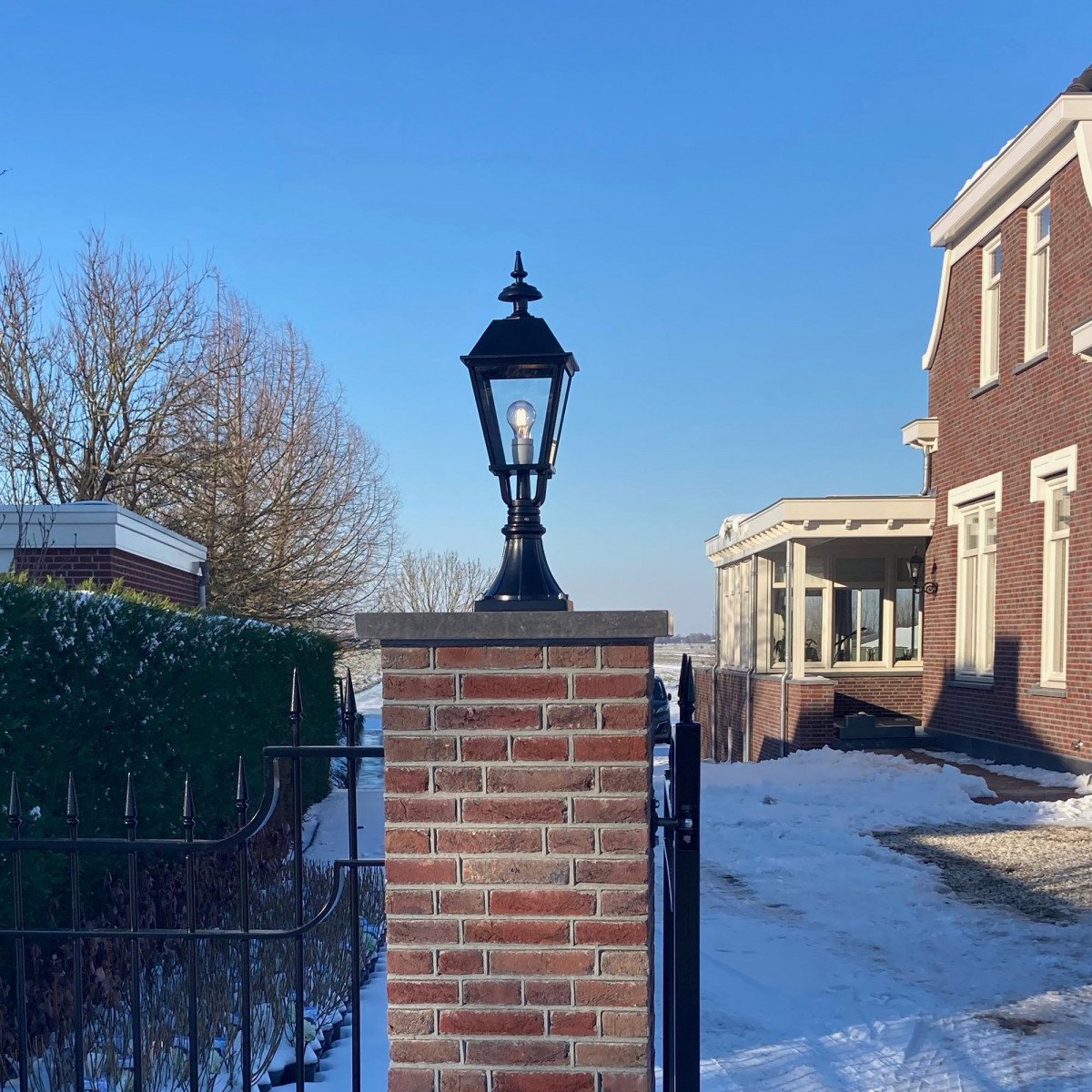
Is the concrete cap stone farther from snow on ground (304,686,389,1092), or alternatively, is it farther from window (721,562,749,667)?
window (721,562,749,667)

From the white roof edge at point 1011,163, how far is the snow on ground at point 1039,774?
→ 7364mm

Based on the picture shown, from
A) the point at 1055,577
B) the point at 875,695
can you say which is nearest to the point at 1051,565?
the point at 1055,577

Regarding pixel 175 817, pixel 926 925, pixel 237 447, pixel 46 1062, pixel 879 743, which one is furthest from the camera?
pixel 237 447

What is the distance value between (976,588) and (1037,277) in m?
4.56

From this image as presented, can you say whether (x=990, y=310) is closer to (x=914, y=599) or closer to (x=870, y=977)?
(x=914, y=599)

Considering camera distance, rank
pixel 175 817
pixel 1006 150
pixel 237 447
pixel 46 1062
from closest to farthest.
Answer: pixel 46 1062, pixel 175 817, pixel 1006 150, pixel 237 447

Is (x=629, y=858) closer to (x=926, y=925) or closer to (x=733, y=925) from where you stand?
(x=733, y=925)

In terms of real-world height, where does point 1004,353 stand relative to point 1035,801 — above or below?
above

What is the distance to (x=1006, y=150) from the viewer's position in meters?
13.4

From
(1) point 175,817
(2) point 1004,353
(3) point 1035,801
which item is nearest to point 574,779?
(1) point 175,817

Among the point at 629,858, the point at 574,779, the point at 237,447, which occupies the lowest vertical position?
the point at 629,858

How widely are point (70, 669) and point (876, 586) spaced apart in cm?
1658

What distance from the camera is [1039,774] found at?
39.9ft

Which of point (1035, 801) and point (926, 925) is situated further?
point (1035, 801)
